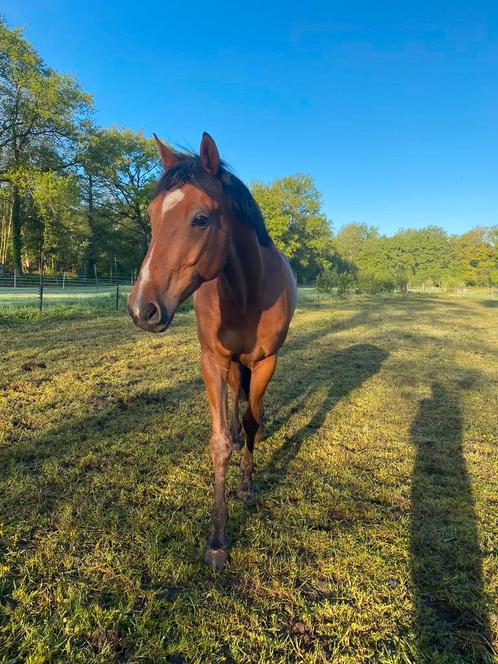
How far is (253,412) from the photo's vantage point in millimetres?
3078

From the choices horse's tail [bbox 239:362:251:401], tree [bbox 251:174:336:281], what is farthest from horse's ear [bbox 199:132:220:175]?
tree [bbox 251:174:336:281]

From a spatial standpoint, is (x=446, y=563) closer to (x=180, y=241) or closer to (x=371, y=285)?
(x=180, y=241)

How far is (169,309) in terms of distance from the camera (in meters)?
1.87

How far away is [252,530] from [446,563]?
1222 mm

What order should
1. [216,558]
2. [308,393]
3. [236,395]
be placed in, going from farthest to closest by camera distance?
[308,393], [236,395], [216,558]

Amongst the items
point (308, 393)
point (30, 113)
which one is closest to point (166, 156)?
point (308, 393)

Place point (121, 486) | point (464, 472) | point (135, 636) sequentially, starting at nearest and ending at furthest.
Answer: point (135, 636), point (121, 486), point (464, 472)

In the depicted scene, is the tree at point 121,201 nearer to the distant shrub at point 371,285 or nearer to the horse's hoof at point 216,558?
the distant shrub at point 371,285

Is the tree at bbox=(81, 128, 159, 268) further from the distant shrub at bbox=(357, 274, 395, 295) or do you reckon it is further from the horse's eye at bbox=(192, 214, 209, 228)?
the horse's eye at bbox=(192, 214, 209, 228)

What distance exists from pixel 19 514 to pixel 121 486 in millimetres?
700

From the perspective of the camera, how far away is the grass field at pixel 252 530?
1723mm

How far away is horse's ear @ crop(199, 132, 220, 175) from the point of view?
2.05 meters

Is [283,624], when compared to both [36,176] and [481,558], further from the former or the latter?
[36,176]

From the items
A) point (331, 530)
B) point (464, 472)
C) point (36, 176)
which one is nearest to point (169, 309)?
point (331, 530)
